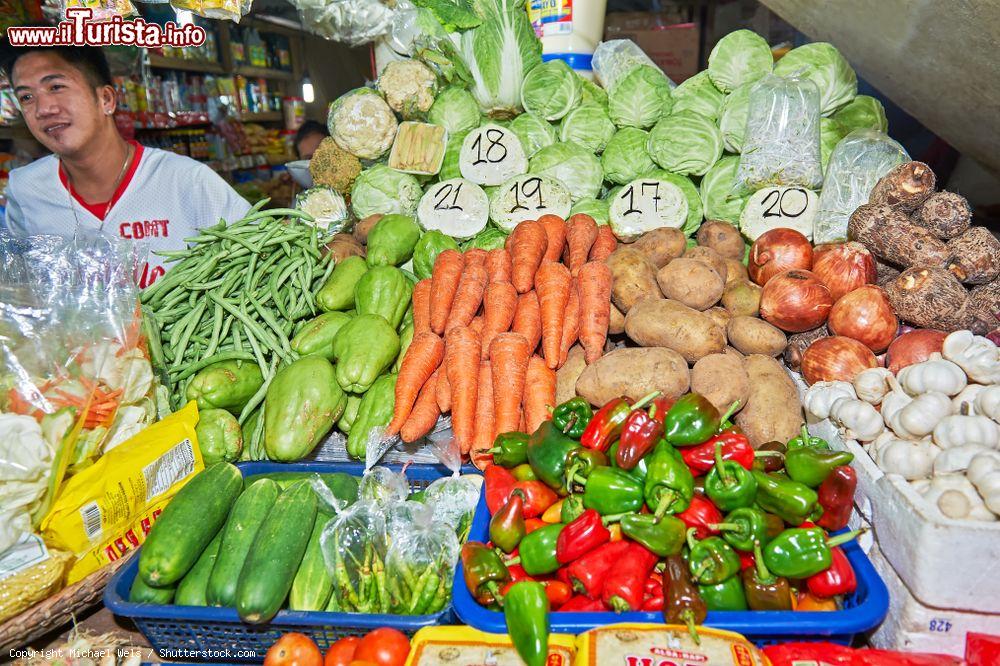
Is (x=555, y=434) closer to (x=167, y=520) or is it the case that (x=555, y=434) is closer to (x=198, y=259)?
(x=167, y=520)

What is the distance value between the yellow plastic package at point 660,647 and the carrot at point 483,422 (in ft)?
2.84

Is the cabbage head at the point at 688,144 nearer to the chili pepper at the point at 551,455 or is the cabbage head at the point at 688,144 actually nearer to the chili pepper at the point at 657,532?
the chili pepper at the point at 551,455

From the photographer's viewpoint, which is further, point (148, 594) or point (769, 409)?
point (769, 409)

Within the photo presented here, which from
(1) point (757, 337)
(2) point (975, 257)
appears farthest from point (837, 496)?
(2) point (975, 257)

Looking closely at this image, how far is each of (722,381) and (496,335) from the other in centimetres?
88

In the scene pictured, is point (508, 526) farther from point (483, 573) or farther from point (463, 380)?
point (463, 380)

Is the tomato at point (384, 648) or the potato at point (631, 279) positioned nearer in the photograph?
the tomato at point (384, 648)

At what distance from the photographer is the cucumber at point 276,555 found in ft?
5.06

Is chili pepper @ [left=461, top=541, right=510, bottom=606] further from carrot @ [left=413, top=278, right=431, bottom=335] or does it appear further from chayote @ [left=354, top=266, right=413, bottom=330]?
chayote @ [left=354, top=266, right=413, bottom=330]

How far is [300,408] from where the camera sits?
223cm

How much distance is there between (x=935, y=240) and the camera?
7.77 ft

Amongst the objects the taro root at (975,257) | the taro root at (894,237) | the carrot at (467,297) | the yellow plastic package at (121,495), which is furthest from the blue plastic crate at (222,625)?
the taro root at (975,257)

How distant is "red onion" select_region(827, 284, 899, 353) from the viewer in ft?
7.44

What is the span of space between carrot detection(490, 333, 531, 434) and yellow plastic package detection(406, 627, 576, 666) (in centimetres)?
91
